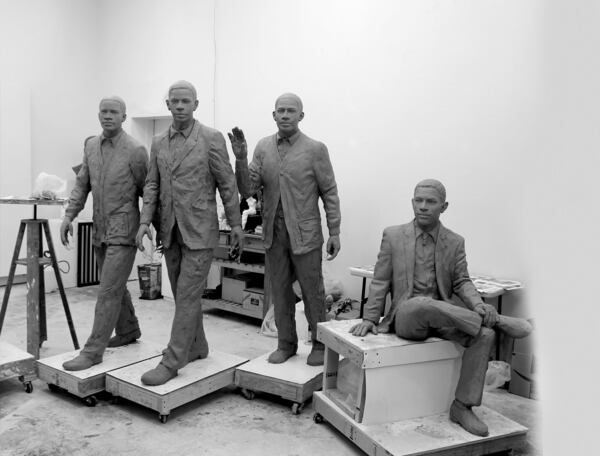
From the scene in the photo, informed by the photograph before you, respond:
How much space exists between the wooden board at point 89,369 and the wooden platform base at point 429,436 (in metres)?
1.48

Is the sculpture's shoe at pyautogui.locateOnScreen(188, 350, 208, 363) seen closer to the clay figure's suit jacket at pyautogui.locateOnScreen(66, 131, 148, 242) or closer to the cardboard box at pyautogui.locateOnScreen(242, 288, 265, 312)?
the clay figure's suit jacket at pyautogui.locateOnScreen(66, 131, 148, 242)

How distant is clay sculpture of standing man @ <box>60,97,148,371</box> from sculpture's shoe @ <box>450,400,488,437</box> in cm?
219

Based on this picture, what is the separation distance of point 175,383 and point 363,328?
46.4 inches

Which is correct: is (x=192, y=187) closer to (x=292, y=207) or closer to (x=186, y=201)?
(x=186, y=201)

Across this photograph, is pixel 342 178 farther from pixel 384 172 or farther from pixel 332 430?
pixel 332 430

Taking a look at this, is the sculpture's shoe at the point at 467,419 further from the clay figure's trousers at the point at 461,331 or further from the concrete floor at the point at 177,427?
A: the concrete floor at the point at 177,427

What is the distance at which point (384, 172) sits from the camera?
4676 mm

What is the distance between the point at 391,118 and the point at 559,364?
445cm

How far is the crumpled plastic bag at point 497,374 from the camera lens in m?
3.59

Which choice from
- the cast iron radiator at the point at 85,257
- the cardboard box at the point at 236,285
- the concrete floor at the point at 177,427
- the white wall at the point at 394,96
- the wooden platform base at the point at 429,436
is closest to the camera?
the wooden platform base at the point at 429,436

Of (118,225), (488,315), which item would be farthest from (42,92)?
(488,315)

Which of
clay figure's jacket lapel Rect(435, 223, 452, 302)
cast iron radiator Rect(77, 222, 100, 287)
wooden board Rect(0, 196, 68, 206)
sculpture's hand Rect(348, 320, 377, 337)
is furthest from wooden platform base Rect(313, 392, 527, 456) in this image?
cast iron radiator Rect(77, 222, 100, 287)

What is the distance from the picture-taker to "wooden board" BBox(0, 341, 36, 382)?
331cm

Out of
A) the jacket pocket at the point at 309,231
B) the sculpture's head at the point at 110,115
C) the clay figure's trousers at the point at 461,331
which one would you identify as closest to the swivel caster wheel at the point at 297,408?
the clay figure's trousers at the point at 461,331
